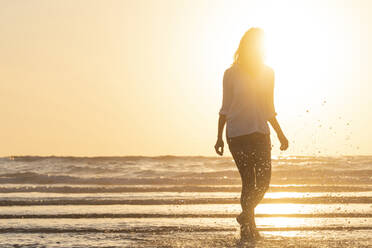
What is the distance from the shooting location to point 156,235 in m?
6.42

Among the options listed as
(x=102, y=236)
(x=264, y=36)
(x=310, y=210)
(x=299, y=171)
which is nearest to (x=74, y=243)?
(x=102, y=236)

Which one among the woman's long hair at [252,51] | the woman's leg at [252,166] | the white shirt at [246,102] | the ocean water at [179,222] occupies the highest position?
the woman's long hair at [252,51]

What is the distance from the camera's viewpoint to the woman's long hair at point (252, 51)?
6.48 m

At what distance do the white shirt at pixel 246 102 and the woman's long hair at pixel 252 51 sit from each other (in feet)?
0.28

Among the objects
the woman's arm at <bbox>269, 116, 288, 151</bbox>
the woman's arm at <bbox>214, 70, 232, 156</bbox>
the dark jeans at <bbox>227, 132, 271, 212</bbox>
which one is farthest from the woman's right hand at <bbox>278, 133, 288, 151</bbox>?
the woman's arm at <bbox>214, 70, 232, 156</bbox>

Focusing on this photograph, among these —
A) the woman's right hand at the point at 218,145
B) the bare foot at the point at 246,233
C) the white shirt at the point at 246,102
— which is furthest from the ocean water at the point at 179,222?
the white shirt at the point at 246,102

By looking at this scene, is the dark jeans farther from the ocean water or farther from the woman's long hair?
the woman's long hair

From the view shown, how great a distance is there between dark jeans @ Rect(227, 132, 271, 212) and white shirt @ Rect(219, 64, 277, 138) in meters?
0.09

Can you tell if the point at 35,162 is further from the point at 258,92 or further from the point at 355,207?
the point at 258,92

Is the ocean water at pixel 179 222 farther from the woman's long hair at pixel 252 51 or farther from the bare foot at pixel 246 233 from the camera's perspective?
the woman's long hair at pixel 252 51

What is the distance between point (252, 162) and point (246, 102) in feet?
2.11

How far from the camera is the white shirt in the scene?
6414 millimetres

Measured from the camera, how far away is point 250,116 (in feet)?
21.0

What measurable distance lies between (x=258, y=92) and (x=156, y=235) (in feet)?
6.16
